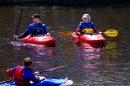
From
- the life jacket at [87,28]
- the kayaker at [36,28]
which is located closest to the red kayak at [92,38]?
the life jacket at [87,28]

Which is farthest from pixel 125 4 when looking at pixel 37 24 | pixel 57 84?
pixel 57 84

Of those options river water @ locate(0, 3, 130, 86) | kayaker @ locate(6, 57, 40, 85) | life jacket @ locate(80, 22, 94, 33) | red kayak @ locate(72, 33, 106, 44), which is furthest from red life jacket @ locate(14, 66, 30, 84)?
life jacket @ locate(80, 22, 94, 33)

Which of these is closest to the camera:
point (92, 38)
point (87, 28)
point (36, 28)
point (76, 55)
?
point (76, 55)

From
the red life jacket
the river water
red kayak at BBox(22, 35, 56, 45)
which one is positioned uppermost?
the red life jacket

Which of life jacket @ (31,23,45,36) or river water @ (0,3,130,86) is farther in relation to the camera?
life jacket @ (31,23,45,36)

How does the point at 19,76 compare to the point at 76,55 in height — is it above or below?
above

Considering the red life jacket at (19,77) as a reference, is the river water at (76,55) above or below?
Result: below

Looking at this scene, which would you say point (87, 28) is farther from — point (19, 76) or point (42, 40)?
point (19, 76)

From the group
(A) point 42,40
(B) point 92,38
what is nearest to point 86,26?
(B) point 92,38

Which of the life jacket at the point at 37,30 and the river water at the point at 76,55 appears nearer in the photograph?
the river water at the point at 76,55

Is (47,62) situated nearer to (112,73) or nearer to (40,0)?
(112,73)

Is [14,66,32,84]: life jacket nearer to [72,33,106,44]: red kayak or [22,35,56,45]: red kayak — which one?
[22,35,56,45]: red kayak

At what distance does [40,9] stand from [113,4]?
8.01m

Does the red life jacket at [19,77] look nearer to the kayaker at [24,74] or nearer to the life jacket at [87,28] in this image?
the kayaker at [24,74]
